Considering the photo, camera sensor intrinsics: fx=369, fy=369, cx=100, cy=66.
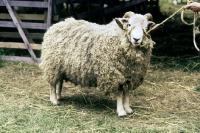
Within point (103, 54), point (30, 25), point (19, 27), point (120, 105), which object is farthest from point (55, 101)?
point (19, 27)

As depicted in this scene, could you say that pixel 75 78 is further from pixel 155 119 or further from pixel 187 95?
pixel 187 95

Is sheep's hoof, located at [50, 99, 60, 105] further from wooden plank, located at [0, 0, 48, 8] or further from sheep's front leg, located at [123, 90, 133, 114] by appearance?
wooden plank, located at [0, 0, 48, 8]

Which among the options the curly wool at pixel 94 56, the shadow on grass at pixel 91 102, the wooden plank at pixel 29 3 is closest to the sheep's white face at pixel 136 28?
the curly wool at pixel 94 56

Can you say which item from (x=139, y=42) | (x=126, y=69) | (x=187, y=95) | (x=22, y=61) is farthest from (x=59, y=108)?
(x=22, y=61)

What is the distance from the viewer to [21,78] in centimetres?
743

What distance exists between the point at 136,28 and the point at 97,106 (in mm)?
1625

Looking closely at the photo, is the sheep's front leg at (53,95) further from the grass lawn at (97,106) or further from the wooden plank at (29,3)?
the wooden plank at (29,3)

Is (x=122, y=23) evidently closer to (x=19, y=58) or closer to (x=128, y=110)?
(x=128, y=110)

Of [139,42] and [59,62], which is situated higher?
[139,42]

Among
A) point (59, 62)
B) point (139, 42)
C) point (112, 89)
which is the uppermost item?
point (139, 42)

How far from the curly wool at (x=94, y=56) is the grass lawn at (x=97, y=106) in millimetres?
480

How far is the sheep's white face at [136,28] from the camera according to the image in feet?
16.1

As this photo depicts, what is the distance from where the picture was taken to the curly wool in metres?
5.25

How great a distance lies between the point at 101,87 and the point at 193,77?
2874 millimetres
